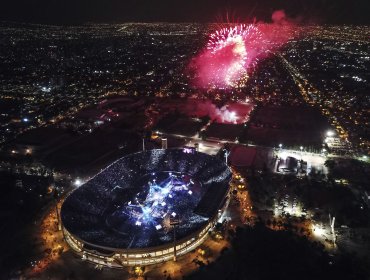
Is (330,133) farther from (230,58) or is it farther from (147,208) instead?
(230,58)

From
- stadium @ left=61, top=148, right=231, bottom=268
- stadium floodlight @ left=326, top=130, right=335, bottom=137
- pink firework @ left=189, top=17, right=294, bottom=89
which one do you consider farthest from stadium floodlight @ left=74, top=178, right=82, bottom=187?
pink firework @ left=189, top=17, right=294, bottom=89

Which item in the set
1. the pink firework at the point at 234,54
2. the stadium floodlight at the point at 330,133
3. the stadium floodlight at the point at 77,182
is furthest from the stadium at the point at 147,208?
the pink firework at the point at 234,54

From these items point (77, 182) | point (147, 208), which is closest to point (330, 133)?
point (147, 208)

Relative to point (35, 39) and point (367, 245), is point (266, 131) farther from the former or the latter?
point (35, 39)

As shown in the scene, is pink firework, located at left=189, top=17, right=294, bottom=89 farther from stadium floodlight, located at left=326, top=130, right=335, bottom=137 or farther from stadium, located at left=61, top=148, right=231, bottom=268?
stadium, located at left=61, top=148, right=231, bottom=268

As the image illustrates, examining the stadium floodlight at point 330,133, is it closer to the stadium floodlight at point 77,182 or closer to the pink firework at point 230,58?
the pink firework at point 230,58

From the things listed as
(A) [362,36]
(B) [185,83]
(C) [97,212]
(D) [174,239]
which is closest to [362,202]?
(D) [174,239]
